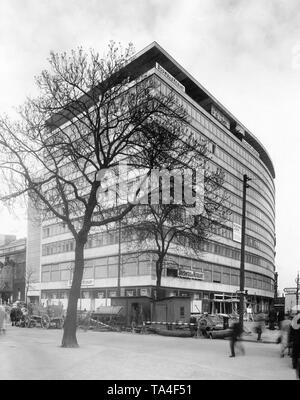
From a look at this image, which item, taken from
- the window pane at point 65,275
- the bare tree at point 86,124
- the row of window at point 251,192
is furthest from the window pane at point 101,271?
the bare tree at point 86,124

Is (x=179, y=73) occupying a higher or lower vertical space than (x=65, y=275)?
higher

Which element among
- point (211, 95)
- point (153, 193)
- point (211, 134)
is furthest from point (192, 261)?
point (153, 193)

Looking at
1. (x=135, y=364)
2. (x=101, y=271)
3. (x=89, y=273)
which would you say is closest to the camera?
(x=135, y=364)

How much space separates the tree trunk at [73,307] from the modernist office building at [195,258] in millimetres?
26840

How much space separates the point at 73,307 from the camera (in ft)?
62.4

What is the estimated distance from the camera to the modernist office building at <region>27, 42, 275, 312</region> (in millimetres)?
57438

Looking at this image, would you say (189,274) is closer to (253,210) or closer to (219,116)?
(219,116)

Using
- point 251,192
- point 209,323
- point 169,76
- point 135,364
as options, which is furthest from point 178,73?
point 135,364

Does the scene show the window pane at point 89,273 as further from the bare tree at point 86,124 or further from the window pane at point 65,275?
the bare tree at point 86,124

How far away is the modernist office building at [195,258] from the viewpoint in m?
57.4

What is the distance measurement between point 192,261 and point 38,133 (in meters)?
44.6

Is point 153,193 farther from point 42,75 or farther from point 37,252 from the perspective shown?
point 37,252

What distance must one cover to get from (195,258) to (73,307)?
140ft

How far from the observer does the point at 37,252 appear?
78688 millimetres
